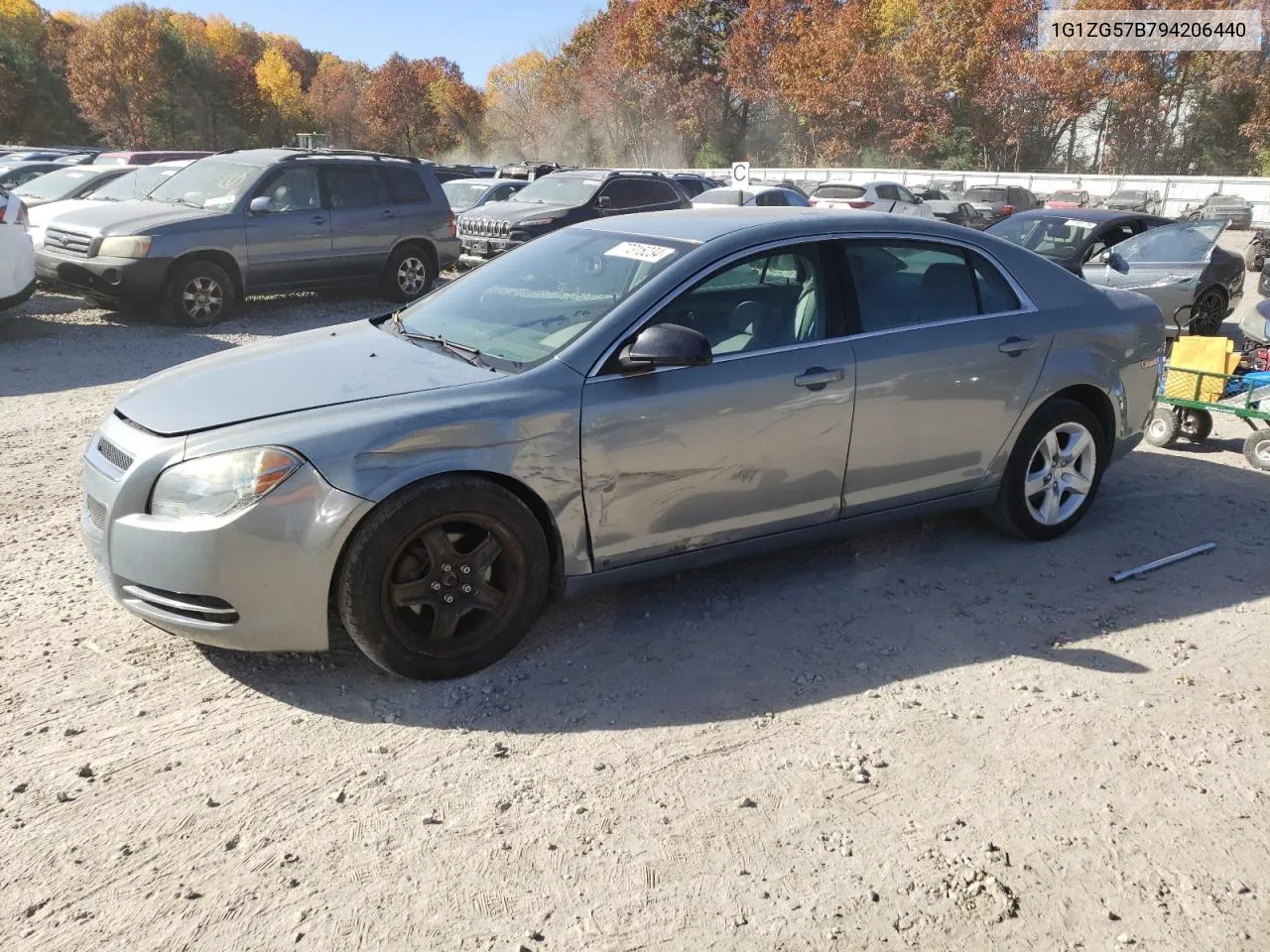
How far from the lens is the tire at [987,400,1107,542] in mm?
5125

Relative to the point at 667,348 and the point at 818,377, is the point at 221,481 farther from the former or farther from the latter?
the point at 818,377

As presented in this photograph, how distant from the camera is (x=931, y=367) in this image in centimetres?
465

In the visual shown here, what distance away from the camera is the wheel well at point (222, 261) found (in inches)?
442

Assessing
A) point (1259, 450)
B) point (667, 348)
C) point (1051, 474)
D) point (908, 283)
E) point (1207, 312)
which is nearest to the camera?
point (667, 348)

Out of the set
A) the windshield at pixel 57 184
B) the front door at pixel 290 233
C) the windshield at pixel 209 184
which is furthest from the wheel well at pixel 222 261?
the windshield at pixel 57 184

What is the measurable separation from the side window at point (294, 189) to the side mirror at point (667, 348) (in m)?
9.35

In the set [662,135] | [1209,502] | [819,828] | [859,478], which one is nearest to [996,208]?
[1209,502]

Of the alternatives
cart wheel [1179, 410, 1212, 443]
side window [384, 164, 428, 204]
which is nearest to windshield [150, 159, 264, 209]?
side window [384, 164, 428, 204]

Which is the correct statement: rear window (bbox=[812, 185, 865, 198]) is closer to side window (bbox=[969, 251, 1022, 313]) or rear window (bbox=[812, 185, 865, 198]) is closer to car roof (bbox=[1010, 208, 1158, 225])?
car roof (bbox=[1010, 208, 1158, 225])

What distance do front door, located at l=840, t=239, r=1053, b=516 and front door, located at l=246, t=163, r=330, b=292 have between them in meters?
8.94

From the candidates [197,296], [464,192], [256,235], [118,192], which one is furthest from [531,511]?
[464,192]

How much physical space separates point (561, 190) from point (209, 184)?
19.9 ft

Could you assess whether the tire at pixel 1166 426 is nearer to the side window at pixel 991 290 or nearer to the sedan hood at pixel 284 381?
the side window at pixel 991 290

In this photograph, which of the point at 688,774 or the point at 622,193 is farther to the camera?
the point at 622,193
